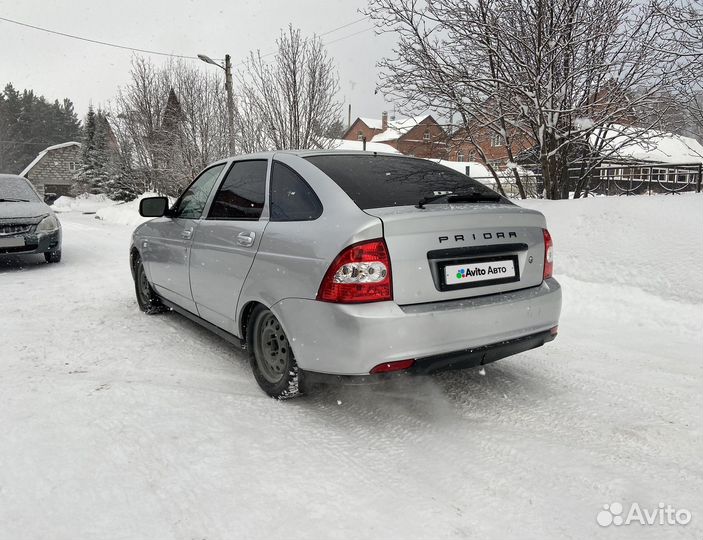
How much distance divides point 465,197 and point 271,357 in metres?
1.56

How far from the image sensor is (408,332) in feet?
7.81

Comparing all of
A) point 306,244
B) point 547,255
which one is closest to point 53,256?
point 306,244

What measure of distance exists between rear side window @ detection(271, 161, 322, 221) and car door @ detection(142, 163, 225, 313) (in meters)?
1.03

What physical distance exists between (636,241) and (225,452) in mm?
5682

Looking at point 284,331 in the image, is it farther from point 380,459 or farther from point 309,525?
point 309,525

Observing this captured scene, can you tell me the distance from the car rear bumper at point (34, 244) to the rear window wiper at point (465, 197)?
7.41m

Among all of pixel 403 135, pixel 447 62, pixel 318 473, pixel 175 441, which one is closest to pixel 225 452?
pixel 175 441

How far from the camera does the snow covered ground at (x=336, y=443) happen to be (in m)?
1.94

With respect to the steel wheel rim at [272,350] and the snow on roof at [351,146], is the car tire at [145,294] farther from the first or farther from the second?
the snow on roof at [351,146]

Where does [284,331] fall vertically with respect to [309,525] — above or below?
above

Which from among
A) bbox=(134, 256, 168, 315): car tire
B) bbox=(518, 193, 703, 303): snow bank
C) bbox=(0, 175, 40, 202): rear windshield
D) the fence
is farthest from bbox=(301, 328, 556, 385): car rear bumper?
the fence

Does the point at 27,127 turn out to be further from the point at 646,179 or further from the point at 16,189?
the point at 646,179

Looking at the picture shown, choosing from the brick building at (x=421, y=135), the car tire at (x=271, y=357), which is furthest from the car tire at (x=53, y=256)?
the car tire at (x=271, y=357)

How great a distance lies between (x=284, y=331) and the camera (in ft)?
9.00
